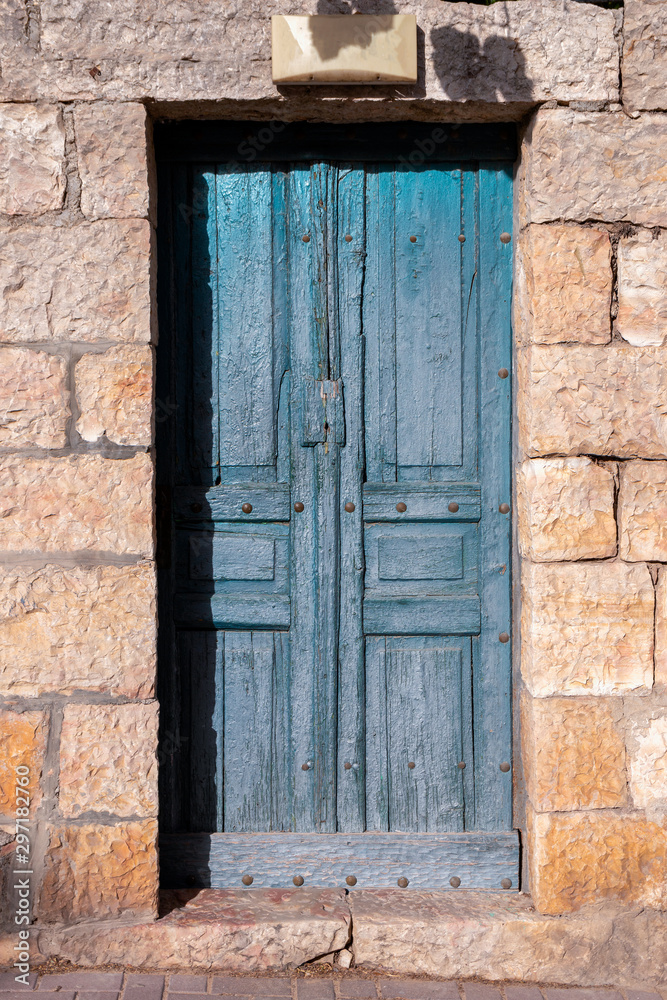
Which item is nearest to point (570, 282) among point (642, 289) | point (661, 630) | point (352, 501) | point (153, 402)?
point (642, 289)

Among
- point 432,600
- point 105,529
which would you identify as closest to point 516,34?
point 432,600

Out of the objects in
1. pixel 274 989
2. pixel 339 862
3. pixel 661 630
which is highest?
pixel 661 630

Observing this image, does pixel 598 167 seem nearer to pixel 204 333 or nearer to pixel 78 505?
pixel 204 333

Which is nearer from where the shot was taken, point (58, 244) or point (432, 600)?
point (58, 244)

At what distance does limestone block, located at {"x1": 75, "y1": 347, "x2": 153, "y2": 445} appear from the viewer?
228 cm

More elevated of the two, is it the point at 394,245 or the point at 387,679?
the point at 394,245

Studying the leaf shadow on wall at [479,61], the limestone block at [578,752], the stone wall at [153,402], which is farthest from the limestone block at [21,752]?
the leaf shadow on wall at [479,61]

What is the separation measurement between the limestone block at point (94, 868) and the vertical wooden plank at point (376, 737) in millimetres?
672

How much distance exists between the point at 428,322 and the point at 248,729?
1389mm

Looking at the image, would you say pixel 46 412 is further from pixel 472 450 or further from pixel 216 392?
pixel 472 450

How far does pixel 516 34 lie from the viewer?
7.38 feet

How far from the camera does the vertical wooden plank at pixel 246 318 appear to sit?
249 centimetres

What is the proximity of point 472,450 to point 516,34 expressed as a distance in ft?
3.85

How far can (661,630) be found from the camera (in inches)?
91.4
